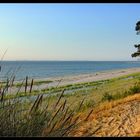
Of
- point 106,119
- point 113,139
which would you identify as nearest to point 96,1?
point 113,139

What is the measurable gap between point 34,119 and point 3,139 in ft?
3.71

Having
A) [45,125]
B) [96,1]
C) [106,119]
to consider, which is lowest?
[106,119]

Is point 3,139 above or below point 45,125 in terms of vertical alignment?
above

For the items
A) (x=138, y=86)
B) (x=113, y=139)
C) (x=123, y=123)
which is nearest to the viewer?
(x=113, y=139)

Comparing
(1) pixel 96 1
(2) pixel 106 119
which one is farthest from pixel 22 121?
(2) pixel 106 119

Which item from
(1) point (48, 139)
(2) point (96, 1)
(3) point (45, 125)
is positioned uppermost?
(2) point (96, 1)

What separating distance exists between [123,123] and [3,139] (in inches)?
270

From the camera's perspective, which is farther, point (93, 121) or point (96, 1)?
point (93, 121)

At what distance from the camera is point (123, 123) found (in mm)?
7680

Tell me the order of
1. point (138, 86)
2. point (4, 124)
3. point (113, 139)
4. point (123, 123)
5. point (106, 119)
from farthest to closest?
point (138, 86)
point (106, 119)
point (123, 123)
point (4, 124)
point (113, 139)

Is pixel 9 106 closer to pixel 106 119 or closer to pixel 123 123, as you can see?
pixel 123 123

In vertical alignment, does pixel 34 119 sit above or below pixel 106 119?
above

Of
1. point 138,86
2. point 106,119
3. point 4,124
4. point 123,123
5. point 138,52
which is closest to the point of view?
point 4,124

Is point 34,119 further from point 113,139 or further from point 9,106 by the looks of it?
point 113,139
